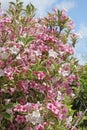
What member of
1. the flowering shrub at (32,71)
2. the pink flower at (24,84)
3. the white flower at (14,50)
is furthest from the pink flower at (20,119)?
the white flower at (14,50)

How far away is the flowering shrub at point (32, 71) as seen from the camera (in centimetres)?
370

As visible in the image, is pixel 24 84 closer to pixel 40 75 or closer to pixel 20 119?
pixel 40 75

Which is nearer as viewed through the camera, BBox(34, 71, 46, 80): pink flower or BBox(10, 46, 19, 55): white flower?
BBox(10, 46, 19, 55): white flower

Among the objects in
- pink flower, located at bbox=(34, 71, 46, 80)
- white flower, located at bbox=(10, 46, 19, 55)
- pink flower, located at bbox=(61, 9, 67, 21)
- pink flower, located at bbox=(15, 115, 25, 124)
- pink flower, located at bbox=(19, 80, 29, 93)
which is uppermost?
pink flower, located at bbox=(61, 9, 67, 21)

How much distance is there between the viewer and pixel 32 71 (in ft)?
12.4

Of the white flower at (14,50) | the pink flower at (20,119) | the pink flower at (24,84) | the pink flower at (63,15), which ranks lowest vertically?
the pink flower at (20,119)

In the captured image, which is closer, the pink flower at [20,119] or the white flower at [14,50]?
the white flower at [14,50]

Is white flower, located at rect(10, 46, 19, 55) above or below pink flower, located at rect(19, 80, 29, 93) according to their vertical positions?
above

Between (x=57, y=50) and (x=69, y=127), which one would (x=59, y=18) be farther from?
(x=69, y=127)

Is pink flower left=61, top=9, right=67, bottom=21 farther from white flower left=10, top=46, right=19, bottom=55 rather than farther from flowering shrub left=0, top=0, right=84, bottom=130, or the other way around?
white flower left=10, top=46, right=19, bottom=55

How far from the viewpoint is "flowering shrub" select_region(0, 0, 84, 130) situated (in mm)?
3704

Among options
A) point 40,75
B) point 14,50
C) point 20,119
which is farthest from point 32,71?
point 20,119

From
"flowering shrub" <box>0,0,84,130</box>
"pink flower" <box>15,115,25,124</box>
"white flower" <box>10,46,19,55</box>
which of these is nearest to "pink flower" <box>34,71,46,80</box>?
"flowering shrub" <box>0,0,84,130</box>

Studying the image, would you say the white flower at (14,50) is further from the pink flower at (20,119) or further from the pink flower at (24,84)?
the pink flower at (20,119)
